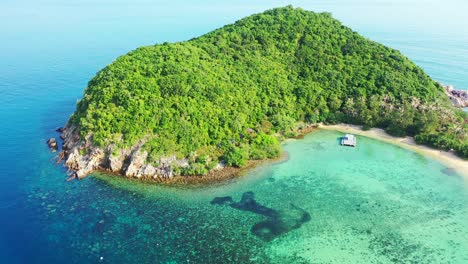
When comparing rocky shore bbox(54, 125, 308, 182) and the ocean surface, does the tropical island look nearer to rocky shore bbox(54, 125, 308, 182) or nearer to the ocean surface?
rocky shore bbox(54, 125, 308, 182)

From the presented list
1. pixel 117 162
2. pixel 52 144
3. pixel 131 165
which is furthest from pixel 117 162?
pixel 52 144

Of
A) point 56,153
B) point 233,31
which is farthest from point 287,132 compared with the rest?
point 56,153

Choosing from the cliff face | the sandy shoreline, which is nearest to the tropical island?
the cliff face

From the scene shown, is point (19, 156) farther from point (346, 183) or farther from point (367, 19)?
point (367, 19)

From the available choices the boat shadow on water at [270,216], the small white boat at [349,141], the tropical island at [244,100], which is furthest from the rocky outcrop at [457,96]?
the boat shadow on water at [270,216]

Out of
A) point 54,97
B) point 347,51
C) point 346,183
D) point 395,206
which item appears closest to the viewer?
point 395,206

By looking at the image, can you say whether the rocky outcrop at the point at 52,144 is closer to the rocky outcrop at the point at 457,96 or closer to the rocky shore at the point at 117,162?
the rocky shore at the point at 117,162

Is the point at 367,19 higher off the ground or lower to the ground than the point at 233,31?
higher
